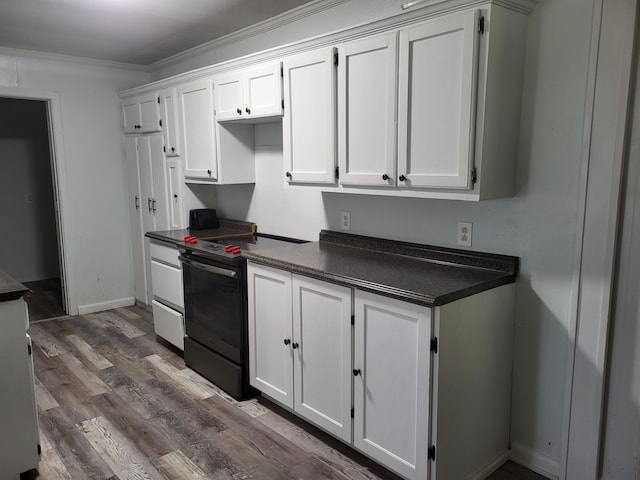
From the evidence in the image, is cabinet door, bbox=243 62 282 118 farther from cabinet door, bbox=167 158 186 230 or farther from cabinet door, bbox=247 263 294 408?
cabinet door, bbox=167 158 186 230

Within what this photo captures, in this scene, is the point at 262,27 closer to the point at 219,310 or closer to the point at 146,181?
the point at 146,181

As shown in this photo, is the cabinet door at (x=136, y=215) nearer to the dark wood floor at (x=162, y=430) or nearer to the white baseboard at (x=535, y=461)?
the dark wood floor at (x=162, y=430)

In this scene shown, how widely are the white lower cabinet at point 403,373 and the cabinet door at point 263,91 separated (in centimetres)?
101

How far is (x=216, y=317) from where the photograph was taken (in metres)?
3.11

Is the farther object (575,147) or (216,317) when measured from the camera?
(216,317)

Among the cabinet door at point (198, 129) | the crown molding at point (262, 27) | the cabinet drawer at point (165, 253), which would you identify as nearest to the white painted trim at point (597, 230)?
the crown molding at point (262, 27)

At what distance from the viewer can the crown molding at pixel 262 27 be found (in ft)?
9.87

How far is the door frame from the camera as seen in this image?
171 inches

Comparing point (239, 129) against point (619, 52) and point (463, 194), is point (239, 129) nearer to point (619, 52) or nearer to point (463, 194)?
point (463, 194)

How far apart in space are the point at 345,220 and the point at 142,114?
2.46 meters

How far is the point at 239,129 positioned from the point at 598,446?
2882mm

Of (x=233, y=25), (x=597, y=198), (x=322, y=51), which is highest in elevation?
(x=233, y=25)

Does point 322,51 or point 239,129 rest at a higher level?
point 322,51

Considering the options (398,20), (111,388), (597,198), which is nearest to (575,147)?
(597,198)
